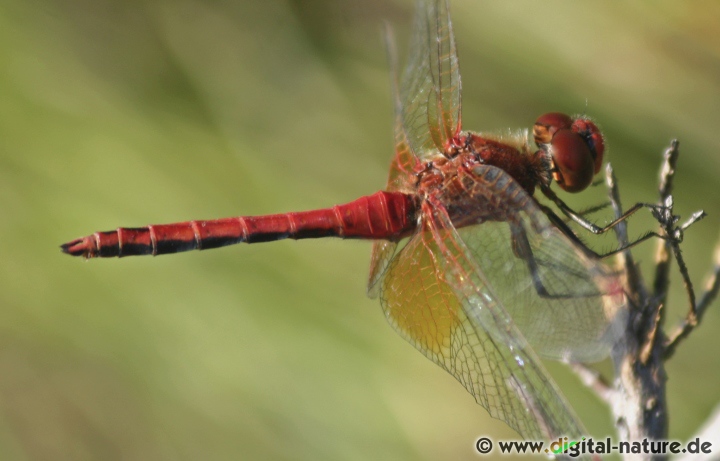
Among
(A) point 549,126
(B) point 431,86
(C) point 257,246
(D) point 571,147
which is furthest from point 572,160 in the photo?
(C) point 257,246

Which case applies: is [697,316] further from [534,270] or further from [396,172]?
[396,172]

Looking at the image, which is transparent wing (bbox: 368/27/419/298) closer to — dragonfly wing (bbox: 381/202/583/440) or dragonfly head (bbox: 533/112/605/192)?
dragonfly wing (bbox: 381/202/583/440)

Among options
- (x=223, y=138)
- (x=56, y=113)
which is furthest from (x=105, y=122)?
(x=223, y=138)

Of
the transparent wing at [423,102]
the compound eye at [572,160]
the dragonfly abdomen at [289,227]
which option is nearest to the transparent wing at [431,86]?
the transparent wing at [423,102]

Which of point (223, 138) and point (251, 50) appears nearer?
point (223, 138)

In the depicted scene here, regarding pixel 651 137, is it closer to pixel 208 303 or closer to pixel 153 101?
pixel 208 303

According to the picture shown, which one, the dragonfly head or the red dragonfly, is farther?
the dragonfly head

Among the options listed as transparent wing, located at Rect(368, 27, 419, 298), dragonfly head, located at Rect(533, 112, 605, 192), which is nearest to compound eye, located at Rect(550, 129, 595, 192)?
dragonfly head, located at Rect(533, 112, 605, 192)
